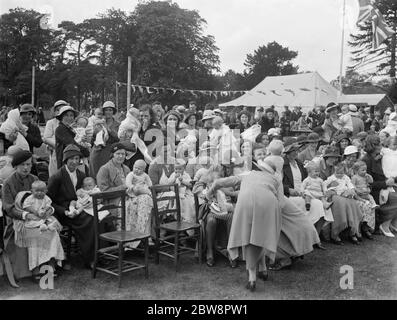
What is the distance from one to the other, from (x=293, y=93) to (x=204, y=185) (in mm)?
24849

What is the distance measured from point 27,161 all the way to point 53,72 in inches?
1556

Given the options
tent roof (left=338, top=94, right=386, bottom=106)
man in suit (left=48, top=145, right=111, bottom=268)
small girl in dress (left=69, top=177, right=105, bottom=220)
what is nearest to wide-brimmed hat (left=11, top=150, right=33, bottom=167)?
man in suit (left=48, top=145, right=111, bottom=268)

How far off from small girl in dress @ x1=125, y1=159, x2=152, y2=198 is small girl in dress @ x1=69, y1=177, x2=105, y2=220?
1.56ft

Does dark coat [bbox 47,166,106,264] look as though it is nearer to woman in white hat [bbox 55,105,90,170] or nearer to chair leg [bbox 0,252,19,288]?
chair leg [bbox 0,252,19,288]

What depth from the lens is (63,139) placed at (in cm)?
624

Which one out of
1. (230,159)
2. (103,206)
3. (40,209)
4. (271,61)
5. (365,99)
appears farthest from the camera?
(271,61)

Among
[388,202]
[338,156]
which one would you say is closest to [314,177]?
[338,156]

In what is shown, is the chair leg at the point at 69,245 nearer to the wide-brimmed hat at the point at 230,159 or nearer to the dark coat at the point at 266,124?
the wide-brimmed hat at the point at 230,159

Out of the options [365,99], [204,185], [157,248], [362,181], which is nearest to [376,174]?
[362,181]

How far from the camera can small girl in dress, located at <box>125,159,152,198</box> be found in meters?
5.62

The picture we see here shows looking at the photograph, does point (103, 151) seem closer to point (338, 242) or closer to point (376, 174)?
point (338, 242)

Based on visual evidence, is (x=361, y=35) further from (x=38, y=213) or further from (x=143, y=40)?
(x=38, y=213)

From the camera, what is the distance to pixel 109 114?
735cm

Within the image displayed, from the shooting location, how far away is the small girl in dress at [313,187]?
641 cm
